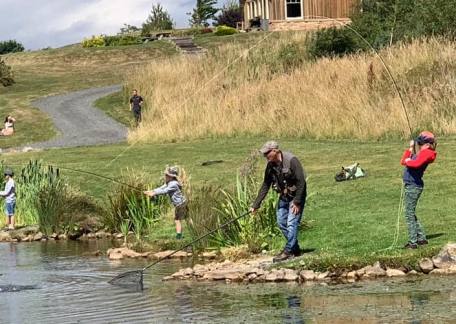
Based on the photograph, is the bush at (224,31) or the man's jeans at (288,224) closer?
the man's jeans at (288,224)

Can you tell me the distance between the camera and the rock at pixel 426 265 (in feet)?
42.9

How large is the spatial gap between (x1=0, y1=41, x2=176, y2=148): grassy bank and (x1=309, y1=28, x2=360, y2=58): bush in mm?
12563

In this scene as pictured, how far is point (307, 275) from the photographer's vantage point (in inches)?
531

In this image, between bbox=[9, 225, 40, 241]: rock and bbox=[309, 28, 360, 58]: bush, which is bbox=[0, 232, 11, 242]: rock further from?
bbox=[309, 28, 360, 58]: bush

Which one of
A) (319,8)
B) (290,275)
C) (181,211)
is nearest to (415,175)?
(290,275)

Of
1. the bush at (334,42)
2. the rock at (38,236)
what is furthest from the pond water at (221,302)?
the bush at (334,42)

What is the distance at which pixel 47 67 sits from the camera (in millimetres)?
72312

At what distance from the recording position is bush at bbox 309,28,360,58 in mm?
43875

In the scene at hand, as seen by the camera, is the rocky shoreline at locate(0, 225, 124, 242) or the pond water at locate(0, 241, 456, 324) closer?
→ the pond water at locate(0, 241, 456, 324)

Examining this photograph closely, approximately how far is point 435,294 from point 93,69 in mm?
58896

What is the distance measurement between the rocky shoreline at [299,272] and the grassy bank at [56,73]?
29.0m

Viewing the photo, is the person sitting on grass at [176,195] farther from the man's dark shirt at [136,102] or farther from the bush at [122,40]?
the bush at [122,40]

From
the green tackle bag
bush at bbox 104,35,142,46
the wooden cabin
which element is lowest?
the green tackle bag

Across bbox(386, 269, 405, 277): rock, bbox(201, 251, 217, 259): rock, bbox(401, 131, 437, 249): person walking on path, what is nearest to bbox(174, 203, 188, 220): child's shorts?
bbox(201, 251, 217, 259): rock
